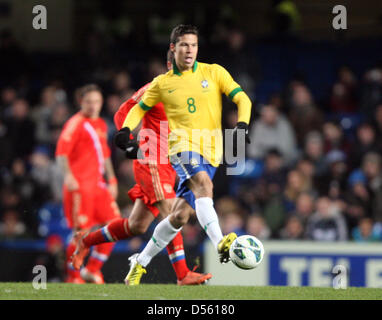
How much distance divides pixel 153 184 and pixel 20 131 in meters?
6.59

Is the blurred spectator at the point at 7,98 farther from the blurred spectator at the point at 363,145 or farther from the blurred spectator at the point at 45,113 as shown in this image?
the blurred spectator at the point at 363,145

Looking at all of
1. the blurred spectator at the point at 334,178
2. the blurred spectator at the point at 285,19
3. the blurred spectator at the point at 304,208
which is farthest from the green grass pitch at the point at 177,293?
the blurred spectator at the point at 285,19

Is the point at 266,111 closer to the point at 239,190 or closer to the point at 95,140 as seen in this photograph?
the point at 239,190

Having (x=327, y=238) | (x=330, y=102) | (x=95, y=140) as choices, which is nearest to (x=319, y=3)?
(x=330, y=102)

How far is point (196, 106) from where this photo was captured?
769cm

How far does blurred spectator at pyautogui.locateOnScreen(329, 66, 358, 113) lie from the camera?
1440 centimetres

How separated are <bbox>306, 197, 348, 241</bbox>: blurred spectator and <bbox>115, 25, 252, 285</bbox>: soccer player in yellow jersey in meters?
4.12

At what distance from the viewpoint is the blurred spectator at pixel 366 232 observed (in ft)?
38.3

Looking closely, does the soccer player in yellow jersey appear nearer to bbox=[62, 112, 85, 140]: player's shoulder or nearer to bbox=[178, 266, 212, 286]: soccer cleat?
bbox=[178, 266, 212, 286]: soccer cleat

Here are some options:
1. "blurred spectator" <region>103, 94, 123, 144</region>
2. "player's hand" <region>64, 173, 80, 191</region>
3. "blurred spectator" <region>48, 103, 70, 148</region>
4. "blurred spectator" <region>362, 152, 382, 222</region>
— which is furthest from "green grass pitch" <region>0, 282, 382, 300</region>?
"blurred spectator" <region>48, 103, 70, 148</region>

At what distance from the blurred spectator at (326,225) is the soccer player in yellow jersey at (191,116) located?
412cm

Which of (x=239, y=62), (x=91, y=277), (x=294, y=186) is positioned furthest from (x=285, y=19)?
(x=91, y=277)

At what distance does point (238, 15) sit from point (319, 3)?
1428mm

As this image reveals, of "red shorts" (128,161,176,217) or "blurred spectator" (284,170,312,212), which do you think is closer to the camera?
"red shorts" (128,161,176,217)
